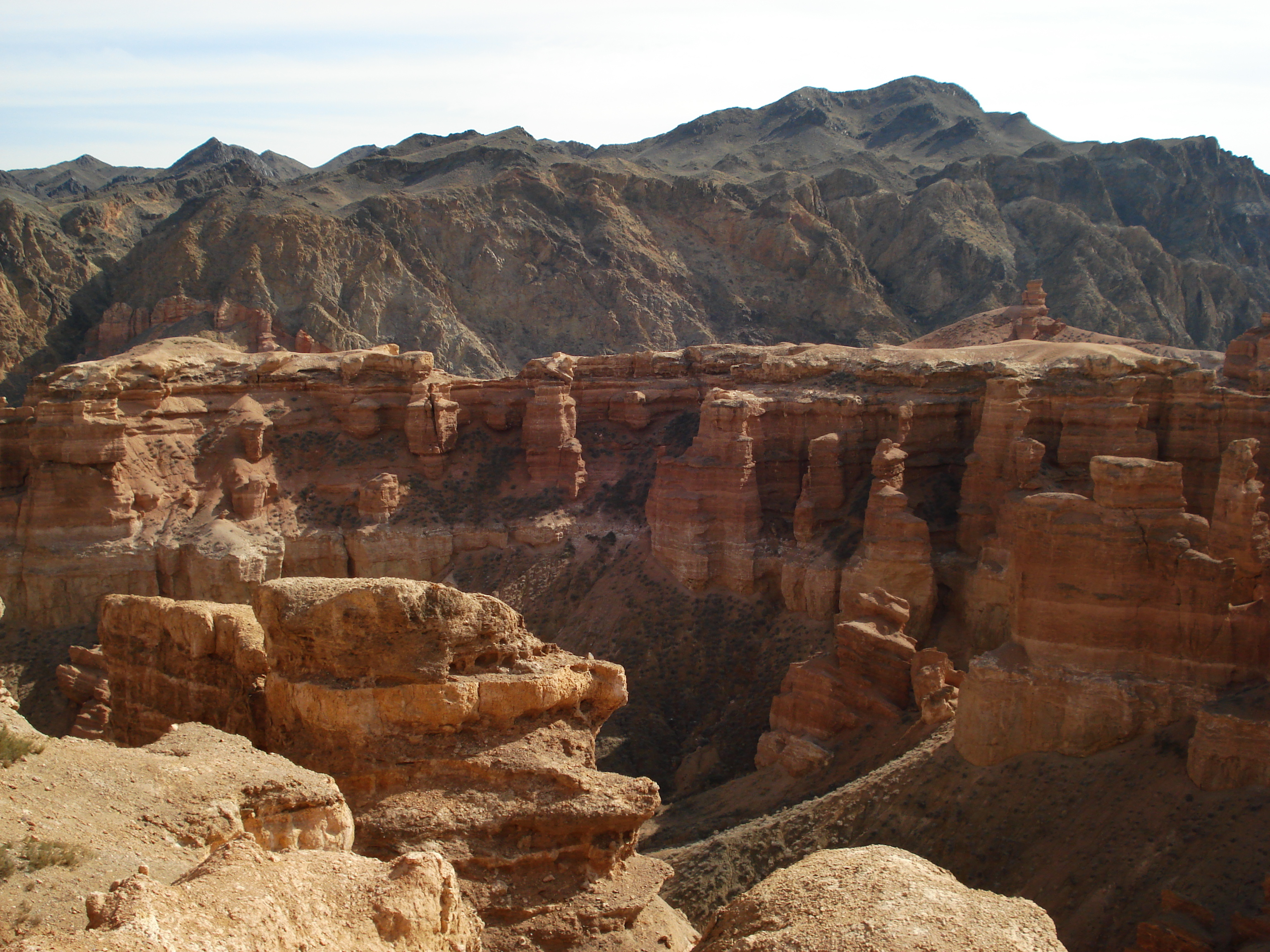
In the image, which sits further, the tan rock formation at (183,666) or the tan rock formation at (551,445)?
the tan rock formation at (551,445)

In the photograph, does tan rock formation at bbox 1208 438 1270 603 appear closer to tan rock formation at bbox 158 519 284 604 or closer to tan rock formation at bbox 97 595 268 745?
tan rock formation at bbox 97 595 268 745

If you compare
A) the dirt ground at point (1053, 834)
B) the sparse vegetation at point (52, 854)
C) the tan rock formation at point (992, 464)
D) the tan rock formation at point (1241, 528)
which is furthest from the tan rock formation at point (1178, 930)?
the tan rock formation at point (992, 464)

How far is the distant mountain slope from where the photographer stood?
89.6 meters

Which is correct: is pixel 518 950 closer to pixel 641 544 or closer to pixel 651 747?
pixel 651 747

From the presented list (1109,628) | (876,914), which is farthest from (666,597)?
(876,914)

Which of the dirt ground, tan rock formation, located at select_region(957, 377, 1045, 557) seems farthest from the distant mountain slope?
the dirt ground

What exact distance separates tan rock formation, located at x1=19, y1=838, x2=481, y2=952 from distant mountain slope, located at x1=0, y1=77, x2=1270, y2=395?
250 ft

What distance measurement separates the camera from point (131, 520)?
46281mm

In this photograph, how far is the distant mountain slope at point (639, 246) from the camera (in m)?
89.6

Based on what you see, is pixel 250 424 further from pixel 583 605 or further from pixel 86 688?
pixel 583 605

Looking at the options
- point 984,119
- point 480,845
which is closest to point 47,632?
point 480,845

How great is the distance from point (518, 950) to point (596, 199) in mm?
96998

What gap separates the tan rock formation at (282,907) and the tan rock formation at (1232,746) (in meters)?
16.5

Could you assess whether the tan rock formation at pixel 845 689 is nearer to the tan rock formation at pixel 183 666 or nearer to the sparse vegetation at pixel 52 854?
the tan rock formation at pixel 183 666
